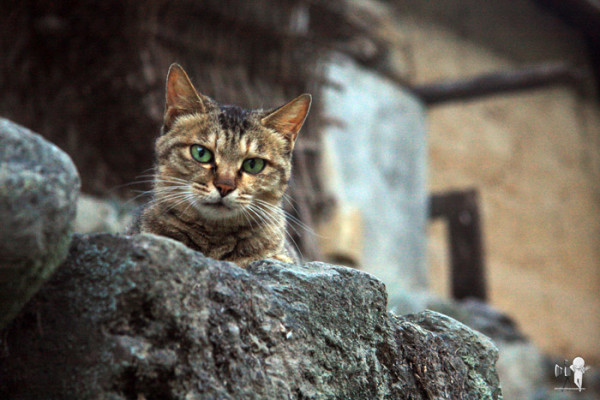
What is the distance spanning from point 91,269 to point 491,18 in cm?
1198

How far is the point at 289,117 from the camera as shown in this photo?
2.94m

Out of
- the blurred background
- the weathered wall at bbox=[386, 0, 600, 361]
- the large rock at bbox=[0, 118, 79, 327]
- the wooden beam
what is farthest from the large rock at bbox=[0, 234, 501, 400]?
the weathered wall at bbox=[386, 0, 600, 361]

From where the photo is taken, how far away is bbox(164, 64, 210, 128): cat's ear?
267 centimetres

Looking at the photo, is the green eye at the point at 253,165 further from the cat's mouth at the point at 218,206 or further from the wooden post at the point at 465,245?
the wooden post at the point at 465,245

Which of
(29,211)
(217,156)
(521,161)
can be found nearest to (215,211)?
(217,156)

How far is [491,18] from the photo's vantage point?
488 inches

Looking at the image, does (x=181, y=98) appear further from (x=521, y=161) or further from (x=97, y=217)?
(x=521, y=161)

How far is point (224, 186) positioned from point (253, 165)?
9.9 inches

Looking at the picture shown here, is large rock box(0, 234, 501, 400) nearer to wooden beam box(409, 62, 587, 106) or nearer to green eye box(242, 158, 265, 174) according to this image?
green eye box(242, 158, 265, 174)

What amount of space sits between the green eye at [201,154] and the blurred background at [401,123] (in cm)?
30

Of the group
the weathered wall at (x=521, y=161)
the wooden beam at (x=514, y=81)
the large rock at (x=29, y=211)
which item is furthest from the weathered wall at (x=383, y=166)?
the large rock at (x=29, y=211)

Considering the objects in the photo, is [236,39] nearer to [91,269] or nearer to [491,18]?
[91,269]

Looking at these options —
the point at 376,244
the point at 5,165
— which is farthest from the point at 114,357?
the point at 376,244

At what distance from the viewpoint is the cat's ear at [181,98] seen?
8.76 feet
